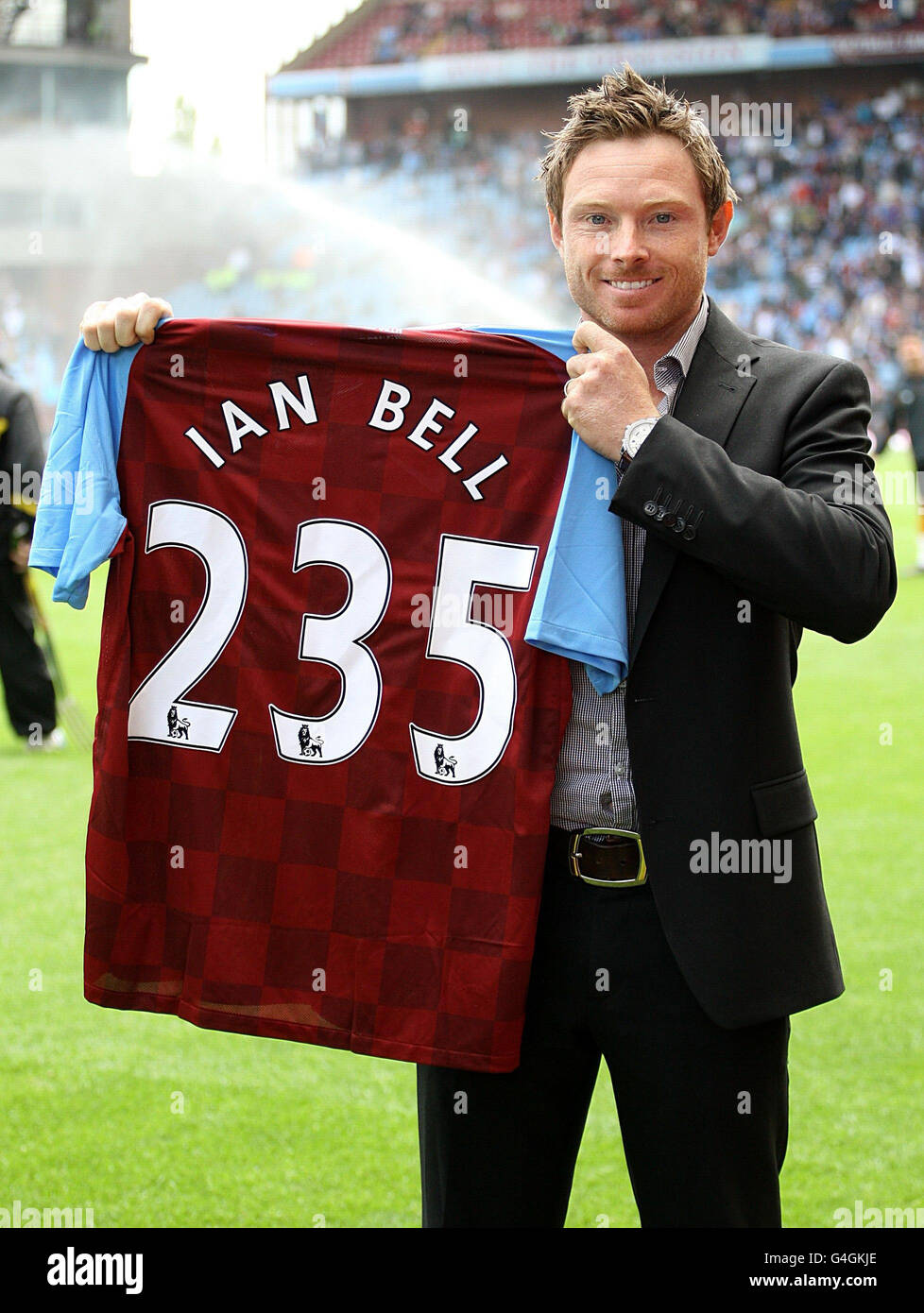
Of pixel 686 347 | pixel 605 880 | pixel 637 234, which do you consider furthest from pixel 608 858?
pixel 637 234

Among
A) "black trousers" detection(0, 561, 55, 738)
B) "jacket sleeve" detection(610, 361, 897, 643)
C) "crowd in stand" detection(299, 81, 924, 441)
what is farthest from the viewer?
"crowd in stand" detection(299, 81, 924, 441)

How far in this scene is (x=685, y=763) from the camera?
2.01 meters

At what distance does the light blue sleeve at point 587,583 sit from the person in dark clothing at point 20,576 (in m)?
4.98

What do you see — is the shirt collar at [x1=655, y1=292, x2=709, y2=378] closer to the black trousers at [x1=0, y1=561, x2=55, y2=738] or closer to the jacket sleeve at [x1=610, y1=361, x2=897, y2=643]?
the jacket sleeve at [x1=610, y1=361, x2=897, y2=643]

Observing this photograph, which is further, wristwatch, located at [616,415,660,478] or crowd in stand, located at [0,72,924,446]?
crowd in stand, located at [0,72,924,446]

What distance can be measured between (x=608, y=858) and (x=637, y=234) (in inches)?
34.8

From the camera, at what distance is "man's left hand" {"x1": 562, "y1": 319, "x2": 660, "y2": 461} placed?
1.97 m

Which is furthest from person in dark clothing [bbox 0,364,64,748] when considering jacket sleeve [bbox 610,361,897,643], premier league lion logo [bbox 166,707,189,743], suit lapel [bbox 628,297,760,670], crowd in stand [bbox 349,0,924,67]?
crowd in stand [bbox 349,0,924,67]

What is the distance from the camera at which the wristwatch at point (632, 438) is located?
1935 mm

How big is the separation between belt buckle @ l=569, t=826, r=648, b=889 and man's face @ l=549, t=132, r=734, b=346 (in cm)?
72

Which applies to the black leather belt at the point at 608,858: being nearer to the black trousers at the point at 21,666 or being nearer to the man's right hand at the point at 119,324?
the man's right hand at the point at 119,324
